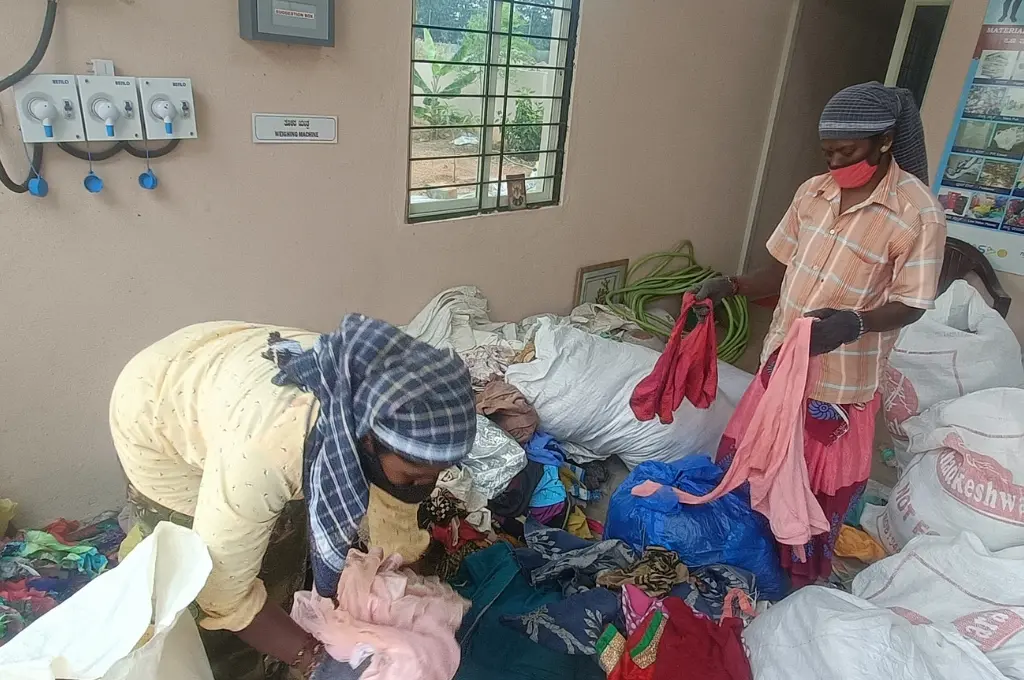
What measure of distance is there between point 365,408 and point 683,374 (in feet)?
3.87

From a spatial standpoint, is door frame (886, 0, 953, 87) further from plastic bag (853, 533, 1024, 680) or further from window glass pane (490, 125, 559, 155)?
plastic bag (853, 533, 1024, 680)

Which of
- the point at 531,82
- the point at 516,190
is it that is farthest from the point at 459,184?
the point at 531,82

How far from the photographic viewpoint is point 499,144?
2.49 m

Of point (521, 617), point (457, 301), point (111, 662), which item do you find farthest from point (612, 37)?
point (111, 662)

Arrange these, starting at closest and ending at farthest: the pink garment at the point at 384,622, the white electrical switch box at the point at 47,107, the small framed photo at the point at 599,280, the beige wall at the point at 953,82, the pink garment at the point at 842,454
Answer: the pink garment at the point at 384,622
the white electrical switch box at the point at 47,107
the pink garment at the point at 842,454
the beige wall at the point at 953,82
the small framed photo at the point at 599,280

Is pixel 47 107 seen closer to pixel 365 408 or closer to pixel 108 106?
pixel 108 106

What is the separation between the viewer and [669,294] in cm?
317

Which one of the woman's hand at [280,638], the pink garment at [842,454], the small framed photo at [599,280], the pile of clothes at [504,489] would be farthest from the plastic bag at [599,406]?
the woman's hand at [280,638]

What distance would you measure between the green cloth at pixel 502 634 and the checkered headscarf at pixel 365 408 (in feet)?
2.23

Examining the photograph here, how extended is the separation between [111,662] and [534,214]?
6.61 ft

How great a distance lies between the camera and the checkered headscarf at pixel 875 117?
4.94 ft

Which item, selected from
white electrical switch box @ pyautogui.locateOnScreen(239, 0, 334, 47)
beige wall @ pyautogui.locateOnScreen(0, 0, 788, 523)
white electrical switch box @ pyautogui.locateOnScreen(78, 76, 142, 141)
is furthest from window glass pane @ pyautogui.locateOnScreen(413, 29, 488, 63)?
white electrical switch box @ pyautogui.locateOnScreen(78, 76, 142, 141)

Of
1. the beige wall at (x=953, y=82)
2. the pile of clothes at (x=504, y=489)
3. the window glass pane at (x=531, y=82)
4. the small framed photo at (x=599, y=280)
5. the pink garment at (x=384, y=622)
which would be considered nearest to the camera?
the pink garment at (x=384, y=622)

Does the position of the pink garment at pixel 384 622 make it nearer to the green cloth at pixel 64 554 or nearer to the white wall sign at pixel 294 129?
the green cloth at pixel 64 554
